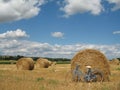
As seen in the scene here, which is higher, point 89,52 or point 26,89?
point 89,52

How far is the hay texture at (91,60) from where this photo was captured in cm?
1913

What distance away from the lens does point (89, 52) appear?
2014cm

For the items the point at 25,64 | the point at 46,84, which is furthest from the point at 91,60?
the point at 25,64

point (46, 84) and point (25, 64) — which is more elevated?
point (25, 64)

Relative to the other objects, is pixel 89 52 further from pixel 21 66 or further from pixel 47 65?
pixel 47 65

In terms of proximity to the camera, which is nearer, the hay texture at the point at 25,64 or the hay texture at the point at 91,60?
the hay texture at the point at 91,60

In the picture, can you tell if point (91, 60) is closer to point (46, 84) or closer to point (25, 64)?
point (46, 84)

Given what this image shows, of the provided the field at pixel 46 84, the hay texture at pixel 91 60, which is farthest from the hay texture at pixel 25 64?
the hay texture at pixel 91 60

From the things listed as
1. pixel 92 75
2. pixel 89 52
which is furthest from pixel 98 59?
pixel 92 75

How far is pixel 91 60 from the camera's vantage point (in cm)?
1967

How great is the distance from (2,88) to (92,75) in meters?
7.91

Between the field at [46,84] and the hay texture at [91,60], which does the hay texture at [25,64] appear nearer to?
the field at [46,84]

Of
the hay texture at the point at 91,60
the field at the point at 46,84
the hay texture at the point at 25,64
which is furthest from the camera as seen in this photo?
the hay texture at the point at 25,64

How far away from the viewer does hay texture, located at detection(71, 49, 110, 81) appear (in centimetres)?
1913
